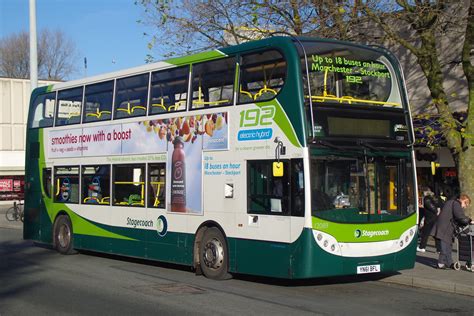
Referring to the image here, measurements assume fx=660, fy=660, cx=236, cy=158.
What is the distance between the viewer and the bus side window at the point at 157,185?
44.9 feet

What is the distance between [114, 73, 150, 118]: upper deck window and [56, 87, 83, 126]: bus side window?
177 cm

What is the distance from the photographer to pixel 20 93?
5138cm

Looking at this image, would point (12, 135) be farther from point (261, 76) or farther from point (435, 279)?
point (435, 279)

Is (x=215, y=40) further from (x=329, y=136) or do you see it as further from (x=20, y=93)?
(x=20, y=93)

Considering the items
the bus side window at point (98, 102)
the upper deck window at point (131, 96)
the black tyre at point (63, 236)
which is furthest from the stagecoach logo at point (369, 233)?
the black tyre at point (63, 236)

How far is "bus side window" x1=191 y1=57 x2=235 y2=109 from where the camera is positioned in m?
12.3

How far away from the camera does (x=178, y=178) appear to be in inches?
523

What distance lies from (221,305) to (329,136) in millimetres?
3252

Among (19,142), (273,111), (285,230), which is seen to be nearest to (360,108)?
(273,111)

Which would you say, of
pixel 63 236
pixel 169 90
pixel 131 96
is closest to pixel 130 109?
pixel 131 96

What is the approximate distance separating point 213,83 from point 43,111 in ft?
23.2

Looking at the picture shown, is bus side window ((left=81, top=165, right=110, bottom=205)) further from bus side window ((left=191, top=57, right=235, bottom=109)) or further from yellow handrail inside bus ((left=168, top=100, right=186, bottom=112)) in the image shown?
bus side window ((left=191, top=57, right=235, bottom=109))

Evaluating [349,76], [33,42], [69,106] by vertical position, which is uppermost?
[33,42]

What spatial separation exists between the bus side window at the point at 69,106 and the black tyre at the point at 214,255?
18.3ft
